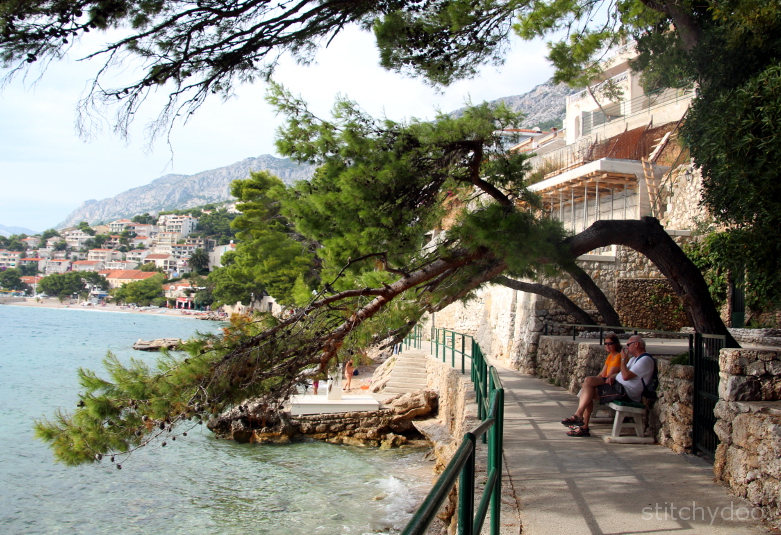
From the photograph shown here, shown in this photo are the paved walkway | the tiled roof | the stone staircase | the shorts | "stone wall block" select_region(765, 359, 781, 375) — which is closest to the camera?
the paved walkway

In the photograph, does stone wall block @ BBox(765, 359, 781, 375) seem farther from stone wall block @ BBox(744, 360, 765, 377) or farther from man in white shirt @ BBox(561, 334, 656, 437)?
man in white shirt @ BBox(561, 334, 656, 437)

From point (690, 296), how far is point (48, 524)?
399 inches

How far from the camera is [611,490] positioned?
13.2 feet

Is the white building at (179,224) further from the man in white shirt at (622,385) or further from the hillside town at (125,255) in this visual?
the man in white shirt at (622,385)

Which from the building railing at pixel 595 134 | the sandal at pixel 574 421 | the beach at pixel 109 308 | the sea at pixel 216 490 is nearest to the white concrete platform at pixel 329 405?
the sea at pixel 216 490

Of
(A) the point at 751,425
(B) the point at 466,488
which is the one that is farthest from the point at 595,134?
(B) the point at 466,488

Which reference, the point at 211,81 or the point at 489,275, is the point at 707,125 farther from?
the point at 211,81

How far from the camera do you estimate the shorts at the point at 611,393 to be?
5.58m

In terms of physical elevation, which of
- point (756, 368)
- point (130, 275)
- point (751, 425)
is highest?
point (130, 275)

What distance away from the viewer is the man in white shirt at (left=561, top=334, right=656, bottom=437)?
5.54 m

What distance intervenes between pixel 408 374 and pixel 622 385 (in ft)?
35.3

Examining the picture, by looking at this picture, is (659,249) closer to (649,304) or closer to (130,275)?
(649,304)

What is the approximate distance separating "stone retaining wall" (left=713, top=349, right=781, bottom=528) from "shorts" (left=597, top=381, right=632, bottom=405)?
Answer: 132 cm

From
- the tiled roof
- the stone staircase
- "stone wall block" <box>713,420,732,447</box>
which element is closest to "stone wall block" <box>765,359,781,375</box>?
"stone wall block" <box>713,420,732,447</box>
